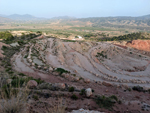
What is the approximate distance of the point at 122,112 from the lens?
21.1 ft

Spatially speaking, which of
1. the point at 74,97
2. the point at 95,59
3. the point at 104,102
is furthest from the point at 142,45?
the point at 74,97

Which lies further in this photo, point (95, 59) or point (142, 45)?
point (142, 45)

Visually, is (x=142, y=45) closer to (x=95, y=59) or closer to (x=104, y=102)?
(x=95, y=59)

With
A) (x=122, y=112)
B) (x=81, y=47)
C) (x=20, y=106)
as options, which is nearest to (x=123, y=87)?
(x=122, y=112)

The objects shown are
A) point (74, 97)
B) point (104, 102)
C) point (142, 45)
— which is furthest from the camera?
point (142, 45)

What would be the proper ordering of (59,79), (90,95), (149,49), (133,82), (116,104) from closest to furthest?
(116,104) → (90,95) → (59,79) → (133,82) → (149,49)

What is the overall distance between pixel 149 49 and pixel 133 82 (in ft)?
126

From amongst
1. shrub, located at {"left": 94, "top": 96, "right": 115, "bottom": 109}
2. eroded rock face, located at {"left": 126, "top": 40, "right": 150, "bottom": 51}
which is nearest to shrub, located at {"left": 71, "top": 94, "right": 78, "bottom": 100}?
shrub, located at {"left": 94, "top": 96, "right": 115, "bottom": 109}

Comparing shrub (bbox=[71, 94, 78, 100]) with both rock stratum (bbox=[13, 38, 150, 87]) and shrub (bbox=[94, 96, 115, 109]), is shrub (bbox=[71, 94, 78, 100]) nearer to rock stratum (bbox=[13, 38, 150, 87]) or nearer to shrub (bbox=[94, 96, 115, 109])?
shrub (bbox=[94, 96, 115, 109])

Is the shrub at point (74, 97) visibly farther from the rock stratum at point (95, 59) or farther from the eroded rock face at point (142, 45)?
the eroded rock face at point (142, 45)

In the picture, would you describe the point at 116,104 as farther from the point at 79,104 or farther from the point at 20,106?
the point at 20,106

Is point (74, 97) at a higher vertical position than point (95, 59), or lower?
higher

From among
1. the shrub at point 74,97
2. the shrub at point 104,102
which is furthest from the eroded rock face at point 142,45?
the shrub at point 74,97

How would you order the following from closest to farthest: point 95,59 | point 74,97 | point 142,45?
point 74,97, point 95,59, point 142,45
